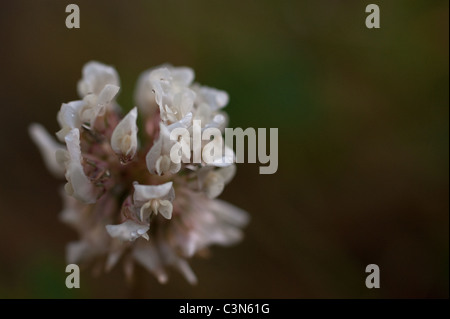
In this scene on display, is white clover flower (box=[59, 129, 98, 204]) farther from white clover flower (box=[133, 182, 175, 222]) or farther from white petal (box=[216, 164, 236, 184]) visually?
white petal (box=[216, 164, 236, 184])

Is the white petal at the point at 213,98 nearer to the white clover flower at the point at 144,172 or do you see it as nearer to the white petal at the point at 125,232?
the white clover flower at the point at 144,172

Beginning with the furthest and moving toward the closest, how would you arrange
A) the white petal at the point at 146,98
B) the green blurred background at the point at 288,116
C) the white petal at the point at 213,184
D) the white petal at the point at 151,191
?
the green blurred background at the point at 288,116, the white petal at the point at 146,98, the white petal at the point at 213,184, the white petal at the point at 151,191

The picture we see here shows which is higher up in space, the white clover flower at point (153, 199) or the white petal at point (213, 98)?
the white petal at point (213, 98)

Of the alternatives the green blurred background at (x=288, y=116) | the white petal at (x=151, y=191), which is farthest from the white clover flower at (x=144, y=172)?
the green blurred background at (x=288, y=116)

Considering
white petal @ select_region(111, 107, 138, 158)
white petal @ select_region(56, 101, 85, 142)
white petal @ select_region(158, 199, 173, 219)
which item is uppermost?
white petal @ select_region(56, 101, 85, 142)

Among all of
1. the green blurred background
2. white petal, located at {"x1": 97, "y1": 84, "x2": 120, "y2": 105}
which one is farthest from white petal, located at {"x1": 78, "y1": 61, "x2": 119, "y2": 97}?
the green blurred background

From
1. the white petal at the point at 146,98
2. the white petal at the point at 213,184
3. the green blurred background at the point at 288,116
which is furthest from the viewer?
the green blurred background at the point at 288,116
